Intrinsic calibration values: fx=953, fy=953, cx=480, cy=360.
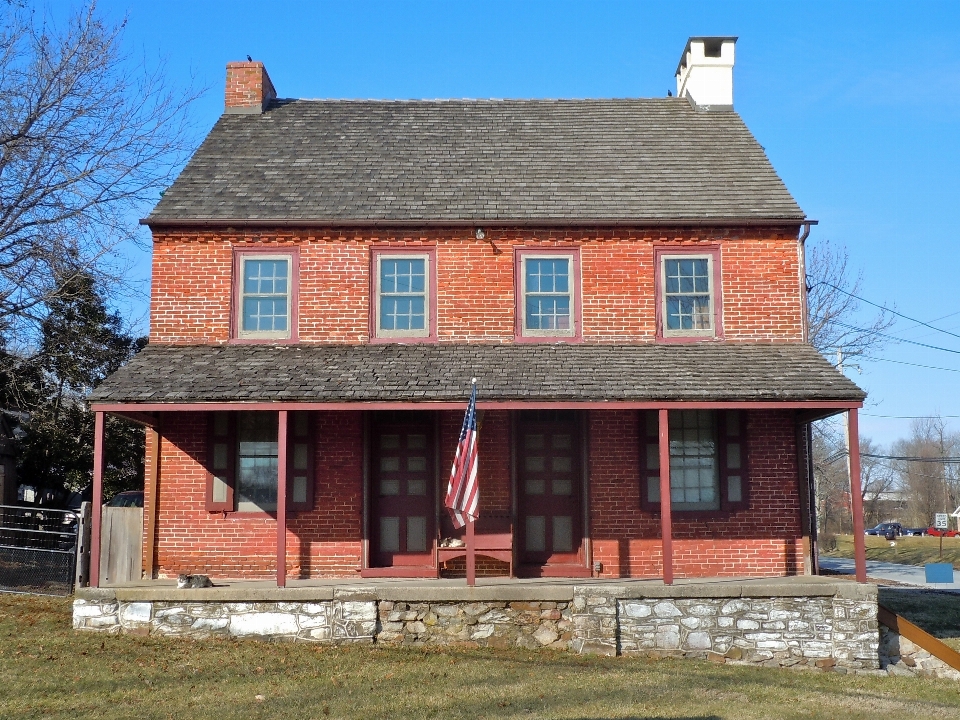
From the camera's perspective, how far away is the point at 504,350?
13.8m

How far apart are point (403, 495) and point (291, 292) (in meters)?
3.44

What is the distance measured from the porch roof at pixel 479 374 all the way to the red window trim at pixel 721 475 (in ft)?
3.52

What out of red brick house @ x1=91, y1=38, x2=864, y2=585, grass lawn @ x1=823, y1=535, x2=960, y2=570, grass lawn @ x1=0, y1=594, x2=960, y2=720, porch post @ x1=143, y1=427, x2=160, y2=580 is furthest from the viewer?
grass lawn @ x1=823, y1=535, x2=960, y2=570

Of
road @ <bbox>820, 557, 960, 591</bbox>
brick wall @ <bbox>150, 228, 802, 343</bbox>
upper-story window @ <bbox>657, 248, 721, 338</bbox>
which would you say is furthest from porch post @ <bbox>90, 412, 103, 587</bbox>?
road @ <bbox>820, 557, 960, 591</bbox>

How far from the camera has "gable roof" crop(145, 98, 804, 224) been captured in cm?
1437

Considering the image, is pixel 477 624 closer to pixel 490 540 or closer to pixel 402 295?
pixel 490 540

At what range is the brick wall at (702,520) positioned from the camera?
1363cm

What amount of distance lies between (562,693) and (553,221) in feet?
23.1

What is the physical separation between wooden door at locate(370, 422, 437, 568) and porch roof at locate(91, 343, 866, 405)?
1.29 meters

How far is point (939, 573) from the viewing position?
74.1 ft

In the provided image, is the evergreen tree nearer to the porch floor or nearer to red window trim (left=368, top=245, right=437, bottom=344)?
red window trim (left=368, top=245, right=437, bottom=344)

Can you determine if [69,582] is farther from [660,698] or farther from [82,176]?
[660,698]

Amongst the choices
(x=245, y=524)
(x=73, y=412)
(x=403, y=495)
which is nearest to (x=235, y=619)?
(x=245, y=524)

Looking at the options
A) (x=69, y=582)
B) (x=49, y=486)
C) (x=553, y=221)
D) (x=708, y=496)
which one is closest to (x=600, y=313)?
(x=553, y=221)
